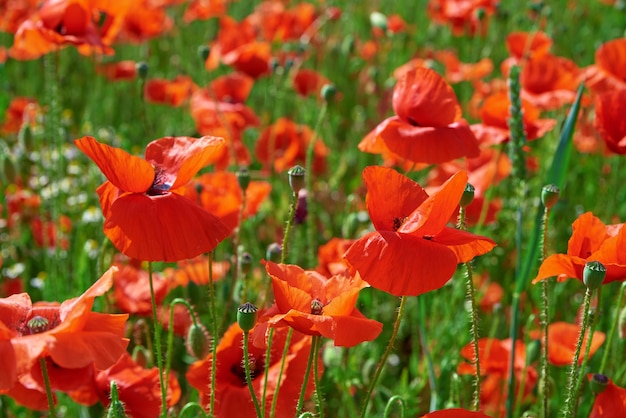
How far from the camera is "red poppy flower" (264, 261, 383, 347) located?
1.26 m

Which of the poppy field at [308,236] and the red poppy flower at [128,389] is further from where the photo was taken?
the red poppy flower at [128,389]

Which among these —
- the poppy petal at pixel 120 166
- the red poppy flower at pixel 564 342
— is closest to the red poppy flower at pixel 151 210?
the poppy petal at pixel 120 166

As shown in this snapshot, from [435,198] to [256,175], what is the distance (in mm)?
2199

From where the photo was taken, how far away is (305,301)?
4.36 ft

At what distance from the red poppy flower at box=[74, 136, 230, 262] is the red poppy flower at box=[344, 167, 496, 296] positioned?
0.27 m

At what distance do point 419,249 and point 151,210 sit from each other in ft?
1.42

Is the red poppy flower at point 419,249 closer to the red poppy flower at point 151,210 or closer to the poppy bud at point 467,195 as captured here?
the poppy bud at point 467,195

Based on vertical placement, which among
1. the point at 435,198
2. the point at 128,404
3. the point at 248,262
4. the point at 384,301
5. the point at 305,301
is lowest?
the point at 384,301

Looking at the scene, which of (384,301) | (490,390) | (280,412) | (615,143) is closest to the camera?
(280,412)

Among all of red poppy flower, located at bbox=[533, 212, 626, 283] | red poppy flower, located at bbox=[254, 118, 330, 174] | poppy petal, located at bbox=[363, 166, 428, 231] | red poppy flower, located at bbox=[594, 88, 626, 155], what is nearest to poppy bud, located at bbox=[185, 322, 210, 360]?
poppy petal, located at bbox=[363, 166, 428, 231]

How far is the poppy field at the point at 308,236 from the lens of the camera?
1.36 metres

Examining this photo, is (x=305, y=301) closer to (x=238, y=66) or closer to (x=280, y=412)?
(x=280, y=412)

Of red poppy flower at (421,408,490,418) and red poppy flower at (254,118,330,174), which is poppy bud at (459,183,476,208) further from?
red poppy flower at (254,118,330,174)

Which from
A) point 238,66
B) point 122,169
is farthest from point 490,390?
point 238,66
